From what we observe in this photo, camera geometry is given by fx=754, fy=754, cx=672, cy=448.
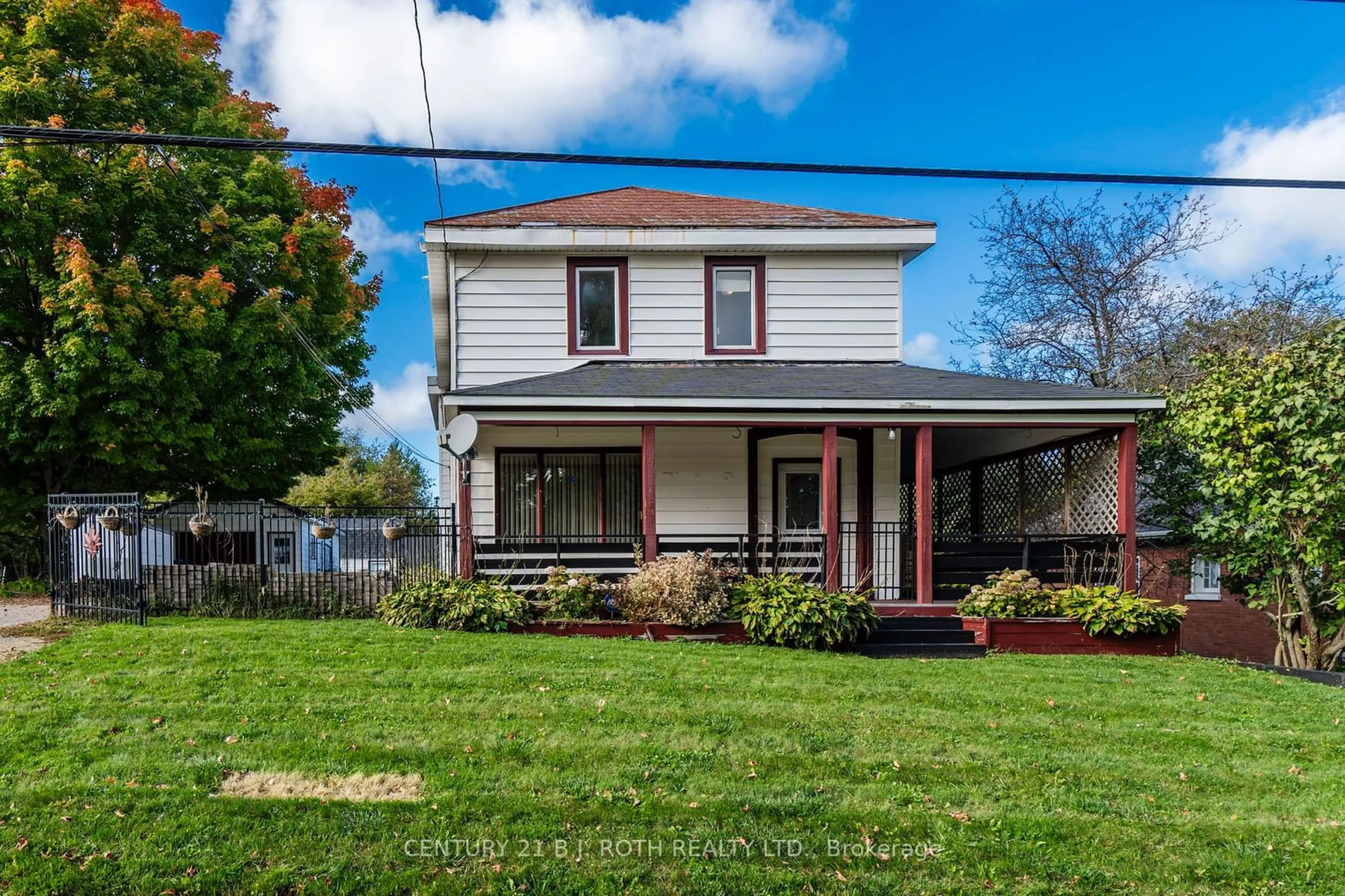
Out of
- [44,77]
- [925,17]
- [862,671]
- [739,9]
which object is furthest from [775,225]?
[44,77]

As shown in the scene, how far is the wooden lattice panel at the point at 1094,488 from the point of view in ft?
34.3

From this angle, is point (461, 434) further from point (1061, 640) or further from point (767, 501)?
point (1061, 640)

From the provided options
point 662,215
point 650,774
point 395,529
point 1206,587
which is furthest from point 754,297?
point 1206,587

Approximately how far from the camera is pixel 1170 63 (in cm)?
1405

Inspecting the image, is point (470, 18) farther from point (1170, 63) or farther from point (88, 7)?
point (1170, 63)

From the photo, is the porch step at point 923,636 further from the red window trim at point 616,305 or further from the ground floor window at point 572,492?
the red window trim at point 616,305

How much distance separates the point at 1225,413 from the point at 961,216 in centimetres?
1304

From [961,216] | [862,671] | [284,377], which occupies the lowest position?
[862,671]

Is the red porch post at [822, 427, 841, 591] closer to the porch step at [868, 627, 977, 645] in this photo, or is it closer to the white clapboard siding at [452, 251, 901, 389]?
the porch step at [868, 627, 977, 645]

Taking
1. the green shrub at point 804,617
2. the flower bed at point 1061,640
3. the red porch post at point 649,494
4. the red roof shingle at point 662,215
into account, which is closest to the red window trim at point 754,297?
the red roof shingle at point 662,215

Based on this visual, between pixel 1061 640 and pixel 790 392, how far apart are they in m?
4.52

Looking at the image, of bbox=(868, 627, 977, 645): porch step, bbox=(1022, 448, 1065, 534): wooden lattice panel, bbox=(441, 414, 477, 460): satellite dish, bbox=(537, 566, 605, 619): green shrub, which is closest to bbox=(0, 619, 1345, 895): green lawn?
bbox=(868, 627, 977, 645): porch step

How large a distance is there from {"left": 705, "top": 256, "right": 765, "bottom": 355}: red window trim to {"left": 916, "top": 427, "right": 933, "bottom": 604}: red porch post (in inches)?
134

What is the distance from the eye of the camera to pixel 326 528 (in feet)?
32.4
